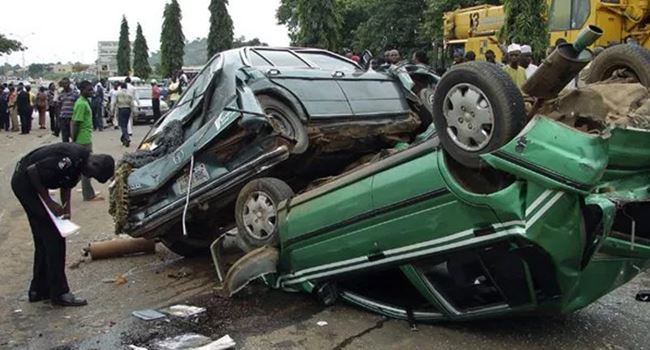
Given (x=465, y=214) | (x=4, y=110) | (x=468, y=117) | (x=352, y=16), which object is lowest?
(x=4, y=110)

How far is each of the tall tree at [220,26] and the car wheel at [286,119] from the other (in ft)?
130

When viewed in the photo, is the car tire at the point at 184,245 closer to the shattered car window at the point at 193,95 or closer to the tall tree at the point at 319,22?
the shattered car window at the point at 193,95

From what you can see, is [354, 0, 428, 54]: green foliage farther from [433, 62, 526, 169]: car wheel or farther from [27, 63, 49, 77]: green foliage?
[27, 63, 49, 77]: green foliage

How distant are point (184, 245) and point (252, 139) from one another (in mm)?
1705

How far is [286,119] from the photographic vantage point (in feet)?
18.3

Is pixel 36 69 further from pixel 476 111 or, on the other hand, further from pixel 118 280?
pixel 476 111

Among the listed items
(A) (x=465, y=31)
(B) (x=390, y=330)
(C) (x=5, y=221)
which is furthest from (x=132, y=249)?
(A) (x=465, y=31)

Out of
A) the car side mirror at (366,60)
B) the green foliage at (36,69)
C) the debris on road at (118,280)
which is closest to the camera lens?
→ the debris on road at (118,280)

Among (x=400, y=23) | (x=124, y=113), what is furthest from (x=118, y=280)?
(x=400, y=23)

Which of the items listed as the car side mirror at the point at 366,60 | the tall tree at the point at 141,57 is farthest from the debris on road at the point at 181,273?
the tall tree at the point at 141,57

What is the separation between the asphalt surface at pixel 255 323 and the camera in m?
4.23

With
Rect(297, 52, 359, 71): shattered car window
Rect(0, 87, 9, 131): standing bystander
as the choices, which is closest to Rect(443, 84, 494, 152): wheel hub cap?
Rect(297, 52, 359, 71): shattered car window

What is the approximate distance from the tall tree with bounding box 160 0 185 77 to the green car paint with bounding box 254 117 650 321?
48.5m

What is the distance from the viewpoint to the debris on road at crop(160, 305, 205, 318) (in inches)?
193
